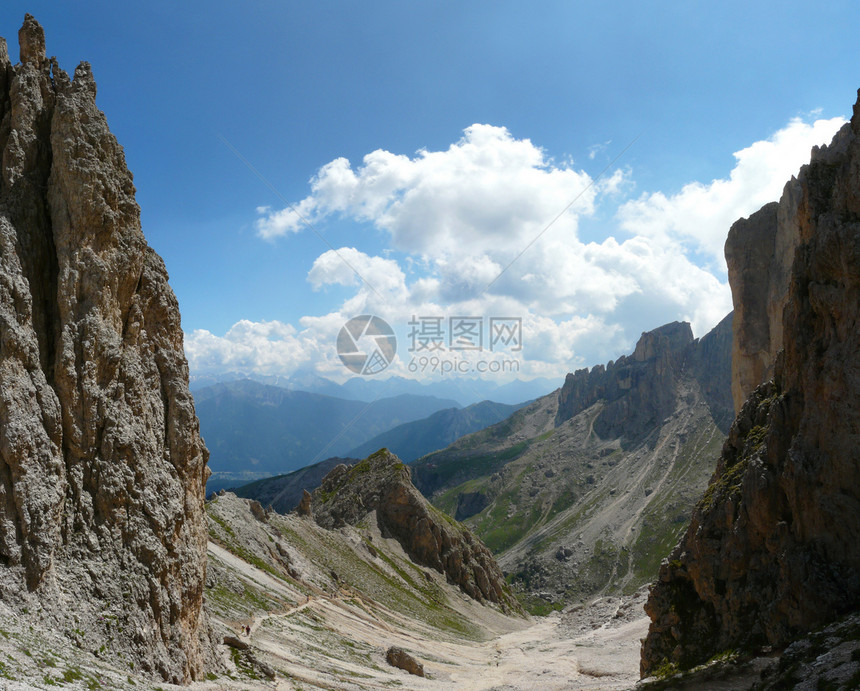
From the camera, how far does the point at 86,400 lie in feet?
86.5

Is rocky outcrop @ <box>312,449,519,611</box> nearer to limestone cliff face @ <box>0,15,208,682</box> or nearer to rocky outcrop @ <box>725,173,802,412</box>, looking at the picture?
rocky outcrop @ <box>725,173,802,412</box>

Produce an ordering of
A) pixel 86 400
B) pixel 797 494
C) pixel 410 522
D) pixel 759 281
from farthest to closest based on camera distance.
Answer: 1. pixel 410 522
2. pixel 759 281
3. pixel 797 494
4. pixel 86 400

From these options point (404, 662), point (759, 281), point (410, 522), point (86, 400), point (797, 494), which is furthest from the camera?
point (410, 522)

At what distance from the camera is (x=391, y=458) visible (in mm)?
149625

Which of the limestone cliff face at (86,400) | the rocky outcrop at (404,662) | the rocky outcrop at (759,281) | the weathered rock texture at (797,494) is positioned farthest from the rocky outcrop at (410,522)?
the limestone cliff face at (86,400)

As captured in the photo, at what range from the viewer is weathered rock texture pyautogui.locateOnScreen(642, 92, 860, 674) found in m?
34.1

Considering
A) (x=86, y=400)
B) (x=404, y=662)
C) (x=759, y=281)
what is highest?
(x=759, y=281)

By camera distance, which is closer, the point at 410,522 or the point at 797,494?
the point at 797,494

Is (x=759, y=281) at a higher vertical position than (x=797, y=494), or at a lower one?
higher

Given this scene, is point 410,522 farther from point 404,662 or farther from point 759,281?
point 759,281

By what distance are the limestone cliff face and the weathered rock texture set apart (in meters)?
35.5

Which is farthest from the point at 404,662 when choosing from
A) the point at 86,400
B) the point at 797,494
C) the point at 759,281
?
the point at 759,281

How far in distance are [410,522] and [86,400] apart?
116 meters

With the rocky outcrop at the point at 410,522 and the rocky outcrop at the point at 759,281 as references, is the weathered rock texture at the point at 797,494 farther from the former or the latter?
the rocky outcrop at the point at 410,522
